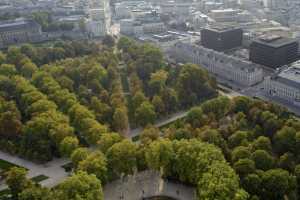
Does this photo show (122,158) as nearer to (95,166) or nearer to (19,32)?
(95,166)

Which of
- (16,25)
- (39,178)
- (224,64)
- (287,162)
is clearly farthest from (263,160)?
(16,25)

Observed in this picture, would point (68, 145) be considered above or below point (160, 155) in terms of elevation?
below

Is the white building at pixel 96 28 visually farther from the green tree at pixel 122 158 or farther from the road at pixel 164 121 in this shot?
the green tree at pixel 122 158

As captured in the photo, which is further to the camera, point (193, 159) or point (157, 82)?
point (157, 82)

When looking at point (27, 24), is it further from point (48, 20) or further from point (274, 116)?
point (274, 116)

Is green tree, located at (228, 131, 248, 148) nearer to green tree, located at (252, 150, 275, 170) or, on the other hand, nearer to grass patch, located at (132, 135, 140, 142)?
green tree, located at (252, 150, 275, 170)

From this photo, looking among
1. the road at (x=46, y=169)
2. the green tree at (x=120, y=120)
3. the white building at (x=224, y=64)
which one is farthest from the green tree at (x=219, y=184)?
the white building at (x=224, y=64)
